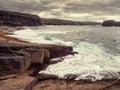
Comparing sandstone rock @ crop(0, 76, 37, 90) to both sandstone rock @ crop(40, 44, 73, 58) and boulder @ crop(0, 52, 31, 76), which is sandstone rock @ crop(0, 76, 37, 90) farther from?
sandstone rock @ crop(40, 44, 73, 58)

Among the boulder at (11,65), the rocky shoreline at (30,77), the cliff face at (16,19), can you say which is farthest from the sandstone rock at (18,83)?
the cliff face at (16,19)

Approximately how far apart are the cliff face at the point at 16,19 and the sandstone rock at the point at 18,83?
77.6m

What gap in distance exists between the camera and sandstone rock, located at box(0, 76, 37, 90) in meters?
7.85

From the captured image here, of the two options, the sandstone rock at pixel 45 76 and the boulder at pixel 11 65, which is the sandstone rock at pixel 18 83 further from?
the boulder at pixel 11 65

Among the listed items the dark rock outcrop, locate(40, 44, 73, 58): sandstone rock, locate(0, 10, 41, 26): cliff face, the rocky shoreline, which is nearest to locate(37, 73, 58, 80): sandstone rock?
the rocky shoreline

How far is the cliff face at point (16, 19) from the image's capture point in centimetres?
9169

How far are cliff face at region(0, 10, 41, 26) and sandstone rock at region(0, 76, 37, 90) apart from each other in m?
77.6

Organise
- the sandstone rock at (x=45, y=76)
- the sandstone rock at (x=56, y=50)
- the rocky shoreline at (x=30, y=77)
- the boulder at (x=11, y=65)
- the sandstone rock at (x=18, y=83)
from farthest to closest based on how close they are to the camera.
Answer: the sandstone rock at (x=56, y=50), the sandstone rock at (x=45, y=76), the boulder at (x=11, y=65), the rocky shoreline at (x=30, y=77), the sandstone rock at (x=18, y=83)

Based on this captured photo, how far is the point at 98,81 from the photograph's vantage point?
32.1 feet

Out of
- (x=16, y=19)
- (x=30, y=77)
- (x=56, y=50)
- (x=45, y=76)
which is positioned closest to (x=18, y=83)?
(x=30, y=77)

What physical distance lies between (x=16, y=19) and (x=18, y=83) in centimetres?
10193

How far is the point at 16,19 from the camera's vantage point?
10800cm

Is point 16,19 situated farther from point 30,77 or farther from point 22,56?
point 30,77

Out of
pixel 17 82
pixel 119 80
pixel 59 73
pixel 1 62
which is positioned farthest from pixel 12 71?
pixel 119 80
